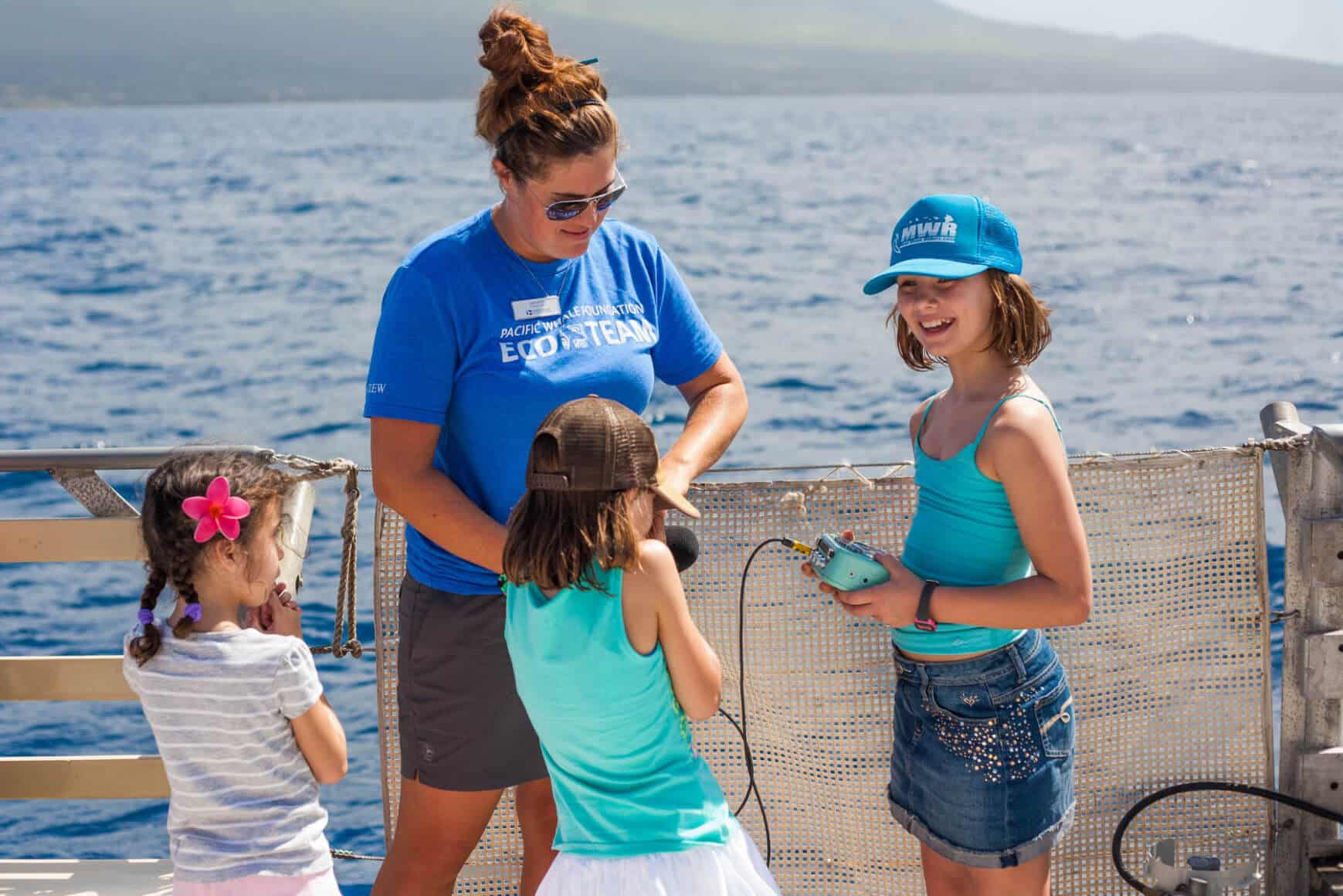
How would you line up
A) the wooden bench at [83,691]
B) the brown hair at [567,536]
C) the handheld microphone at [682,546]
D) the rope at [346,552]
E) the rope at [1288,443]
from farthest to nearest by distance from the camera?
1. the wooden bench at [83,691]
2. the rope at [346,552]
3. the rope at [1288,443]
4. the handheld microphone at [682,546]
5. the brown hair at [567,536]

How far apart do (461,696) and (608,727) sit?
45 cm

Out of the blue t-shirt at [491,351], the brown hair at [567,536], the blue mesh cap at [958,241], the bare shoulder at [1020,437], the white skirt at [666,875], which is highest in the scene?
the blue mesh cap at [958,241]

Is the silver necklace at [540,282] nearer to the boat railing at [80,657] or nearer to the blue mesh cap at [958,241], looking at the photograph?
the blue mesh cap at [958,241]

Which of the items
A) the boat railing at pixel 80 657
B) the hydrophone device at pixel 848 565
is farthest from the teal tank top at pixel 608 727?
the boat railing at pixel 80 657

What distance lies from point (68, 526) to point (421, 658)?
1.14 metres

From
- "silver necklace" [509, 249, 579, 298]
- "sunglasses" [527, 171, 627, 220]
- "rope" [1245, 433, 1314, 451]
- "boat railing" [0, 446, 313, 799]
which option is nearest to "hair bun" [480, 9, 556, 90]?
"sunglasses" [527, 171, 627, 220]

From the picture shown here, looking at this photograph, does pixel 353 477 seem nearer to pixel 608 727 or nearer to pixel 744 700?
pixel 744 700

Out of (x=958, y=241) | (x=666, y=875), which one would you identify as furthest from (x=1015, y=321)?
(x=666, y=875)

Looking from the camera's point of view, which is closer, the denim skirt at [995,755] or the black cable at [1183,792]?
the denim skirt at [995,755]

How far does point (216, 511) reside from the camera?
80.5 inches

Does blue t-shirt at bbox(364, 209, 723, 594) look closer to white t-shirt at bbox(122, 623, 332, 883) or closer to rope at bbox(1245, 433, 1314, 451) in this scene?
white t-shirt at bbox(122, 623, 332, 883)

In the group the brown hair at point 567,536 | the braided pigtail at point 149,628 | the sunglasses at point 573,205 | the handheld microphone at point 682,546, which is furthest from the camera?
the handheld microphone at point 682,546

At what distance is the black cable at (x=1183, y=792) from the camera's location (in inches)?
106

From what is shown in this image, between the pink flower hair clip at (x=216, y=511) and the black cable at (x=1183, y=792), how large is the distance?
6.09ft
